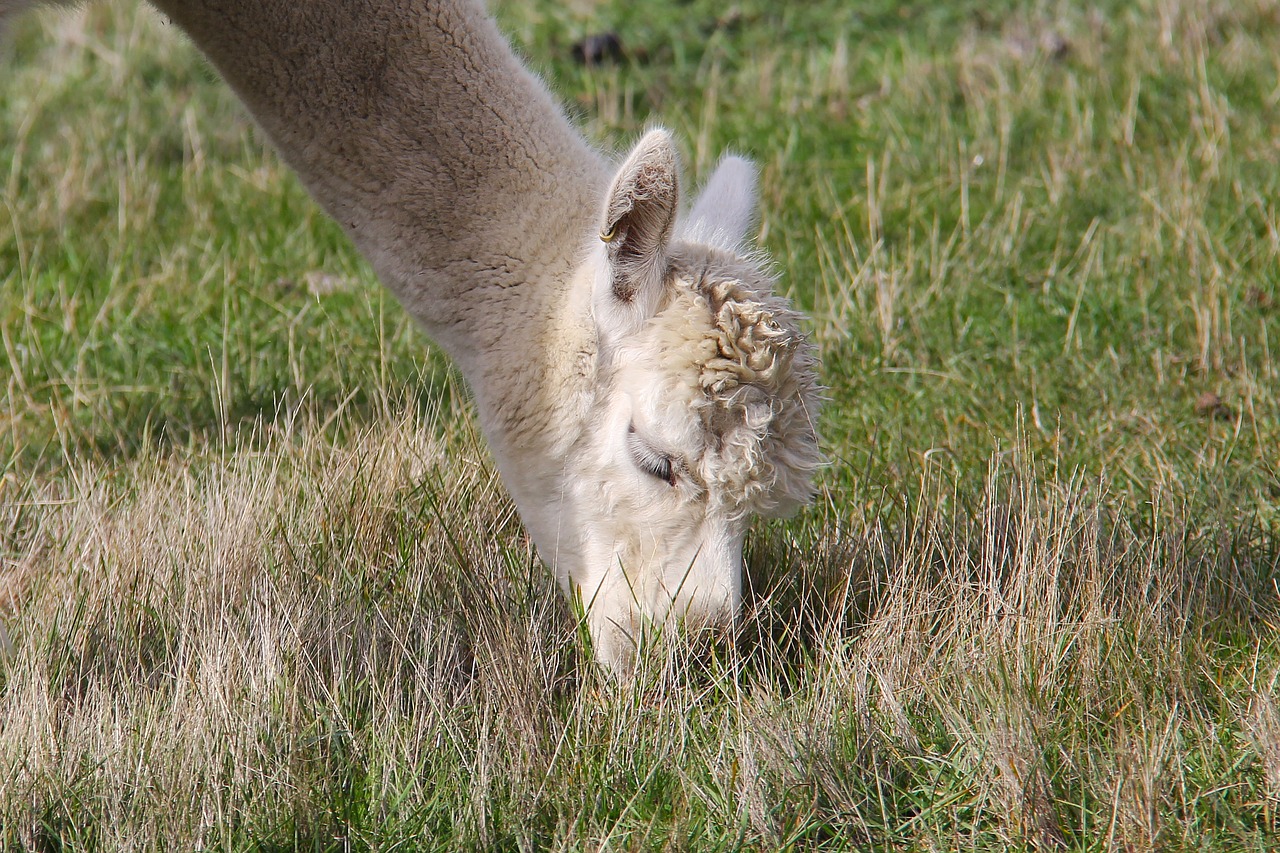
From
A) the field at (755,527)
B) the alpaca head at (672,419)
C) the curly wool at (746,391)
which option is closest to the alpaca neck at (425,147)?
the alpaca head at (672,419)

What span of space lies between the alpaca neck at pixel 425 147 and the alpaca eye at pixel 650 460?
1.41ft

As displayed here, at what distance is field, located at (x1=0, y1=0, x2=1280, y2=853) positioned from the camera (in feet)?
9.43

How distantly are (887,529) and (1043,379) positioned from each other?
137 centimetres

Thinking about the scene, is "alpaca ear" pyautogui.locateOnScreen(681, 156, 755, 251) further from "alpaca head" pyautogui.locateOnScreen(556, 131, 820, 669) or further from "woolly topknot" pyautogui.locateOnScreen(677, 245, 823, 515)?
"woolly topknot" pyautogui.locateOnScreen(677, 245, 823, 515)

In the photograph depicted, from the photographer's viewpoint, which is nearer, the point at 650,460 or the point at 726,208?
the point at 650,460

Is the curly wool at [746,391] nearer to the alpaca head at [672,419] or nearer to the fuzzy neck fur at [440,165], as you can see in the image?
the alpaca head at [672,419]

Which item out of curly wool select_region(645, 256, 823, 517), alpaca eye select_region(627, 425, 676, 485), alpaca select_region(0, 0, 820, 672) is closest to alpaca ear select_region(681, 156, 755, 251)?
alpaca select_region(0, 0, 820, 672)

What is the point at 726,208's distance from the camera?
3.71 m

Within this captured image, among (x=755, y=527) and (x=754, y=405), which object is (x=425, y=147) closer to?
(x=754, y=405)

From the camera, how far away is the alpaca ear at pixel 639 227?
3.12 metres

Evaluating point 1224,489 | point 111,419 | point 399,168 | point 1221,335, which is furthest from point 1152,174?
point 111,419

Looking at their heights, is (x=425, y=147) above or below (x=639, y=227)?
above

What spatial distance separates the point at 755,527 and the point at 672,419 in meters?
0.83

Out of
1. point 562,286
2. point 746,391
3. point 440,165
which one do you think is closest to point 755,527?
point 746,391
